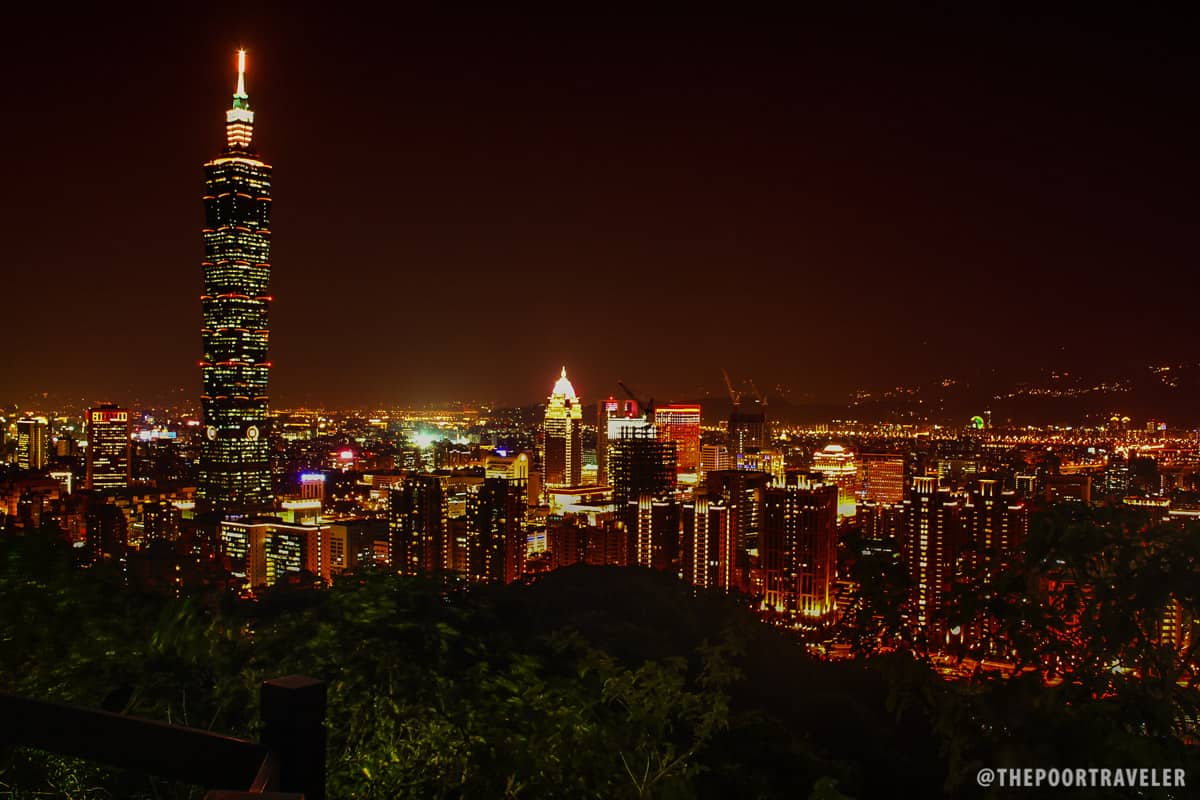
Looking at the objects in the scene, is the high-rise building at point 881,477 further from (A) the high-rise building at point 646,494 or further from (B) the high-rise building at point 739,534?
(A) the high-rise building at point 646,494

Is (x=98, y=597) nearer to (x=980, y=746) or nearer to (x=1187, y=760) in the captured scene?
(x=980, y=746)

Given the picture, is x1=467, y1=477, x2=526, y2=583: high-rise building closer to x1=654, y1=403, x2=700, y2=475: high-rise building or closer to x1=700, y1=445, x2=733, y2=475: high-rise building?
x1=654, y1=403, x2=700, y2=475: high-rise building

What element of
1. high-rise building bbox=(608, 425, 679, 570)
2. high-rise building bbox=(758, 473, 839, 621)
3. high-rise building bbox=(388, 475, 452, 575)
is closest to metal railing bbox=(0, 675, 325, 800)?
high-rise building bbox=(608, 425, 679, 570)

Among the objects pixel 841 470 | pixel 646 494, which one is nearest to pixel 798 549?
pixel 646 494

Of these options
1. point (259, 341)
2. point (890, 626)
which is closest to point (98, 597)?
point (890, 626)

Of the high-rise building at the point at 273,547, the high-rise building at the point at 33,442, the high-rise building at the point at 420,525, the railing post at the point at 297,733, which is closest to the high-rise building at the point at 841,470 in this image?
the high-rise building at the point at 420,525

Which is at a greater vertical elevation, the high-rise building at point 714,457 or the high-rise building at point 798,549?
the high-rise building at point 714,457
